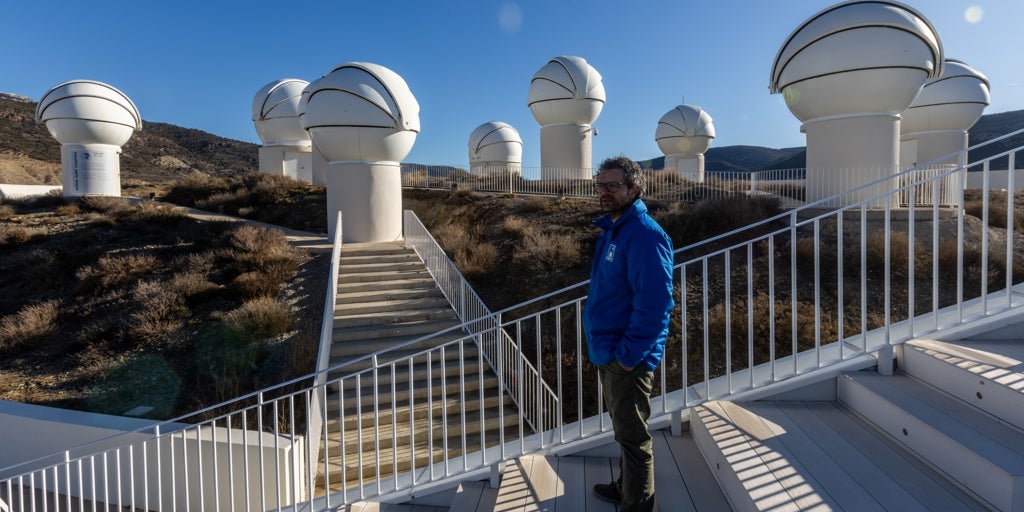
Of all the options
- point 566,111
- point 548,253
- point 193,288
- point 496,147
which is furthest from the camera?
point 496,147

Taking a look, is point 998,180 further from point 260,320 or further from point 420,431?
point 260,320

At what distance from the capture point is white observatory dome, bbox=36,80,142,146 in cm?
1914

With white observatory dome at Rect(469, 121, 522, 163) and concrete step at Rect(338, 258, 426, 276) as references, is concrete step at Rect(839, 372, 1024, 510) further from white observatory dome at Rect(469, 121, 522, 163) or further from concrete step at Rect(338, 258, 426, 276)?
white observatory dome at Rect(469, 121, 522, 163)

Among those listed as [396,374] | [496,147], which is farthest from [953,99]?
[396,374]

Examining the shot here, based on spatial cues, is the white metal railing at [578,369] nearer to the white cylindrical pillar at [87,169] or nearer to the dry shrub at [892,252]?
the dry shrub at [892,252]

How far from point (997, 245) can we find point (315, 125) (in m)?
15.5

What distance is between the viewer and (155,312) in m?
9.36

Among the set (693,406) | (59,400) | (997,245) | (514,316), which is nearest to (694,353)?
(514,316)

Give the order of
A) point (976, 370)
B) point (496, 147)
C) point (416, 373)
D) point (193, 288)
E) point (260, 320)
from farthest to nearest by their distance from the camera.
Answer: point (496, 147)
point (193, 288)
point (260, 320)
point (416, 373)
point (976, 370)

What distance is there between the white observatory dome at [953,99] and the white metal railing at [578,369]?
17.1ft

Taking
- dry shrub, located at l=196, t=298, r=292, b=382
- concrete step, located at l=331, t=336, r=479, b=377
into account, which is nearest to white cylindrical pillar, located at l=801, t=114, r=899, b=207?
concrete step, located at l=331, t=336, r=479, b=377

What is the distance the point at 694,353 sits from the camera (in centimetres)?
930

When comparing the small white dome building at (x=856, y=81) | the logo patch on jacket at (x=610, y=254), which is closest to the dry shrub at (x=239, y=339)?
the logo patch on jacket at (x=610, y=254)

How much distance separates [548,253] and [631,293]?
9960 millimetres
